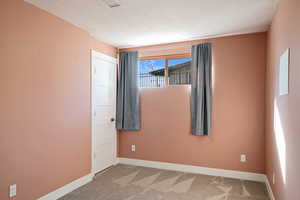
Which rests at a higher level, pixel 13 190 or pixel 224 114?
pixel 224 114

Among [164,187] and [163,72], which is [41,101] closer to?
[164,187]

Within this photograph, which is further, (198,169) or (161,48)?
(161,48)

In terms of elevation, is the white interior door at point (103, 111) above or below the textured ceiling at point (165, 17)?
below

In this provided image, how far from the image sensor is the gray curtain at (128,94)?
4098 millimetres

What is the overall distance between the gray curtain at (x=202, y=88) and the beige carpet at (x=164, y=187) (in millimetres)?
867

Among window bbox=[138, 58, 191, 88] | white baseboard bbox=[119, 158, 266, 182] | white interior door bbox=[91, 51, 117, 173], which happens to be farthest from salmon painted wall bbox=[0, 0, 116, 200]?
window bbox=[138, 58, 191, 88]

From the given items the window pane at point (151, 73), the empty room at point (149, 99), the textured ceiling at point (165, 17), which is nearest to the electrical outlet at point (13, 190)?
the empty room at point (149, 99)

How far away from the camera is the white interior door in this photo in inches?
141

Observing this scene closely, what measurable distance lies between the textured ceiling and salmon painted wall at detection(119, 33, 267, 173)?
366mm

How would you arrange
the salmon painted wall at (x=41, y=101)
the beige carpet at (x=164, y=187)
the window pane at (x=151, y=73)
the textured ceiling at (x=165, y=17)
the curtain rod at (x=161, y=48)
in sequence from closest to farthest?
the salmon painted wall at (x=41, y=101) < the textured ceiling at (x=165, y=17) < the beige carpet at (x=164, y=187) < the curtain rod at (x=161, y=48) < the window pane at (x=151, y=73)

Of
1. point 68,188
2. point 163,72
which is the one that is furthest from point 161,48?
point 68,188

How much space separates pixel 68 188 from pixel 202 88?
2757mm

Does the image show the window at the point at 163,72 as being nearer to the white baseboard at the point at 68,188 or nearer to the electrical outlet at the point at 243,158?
the electrical outlet at the point at 243,158

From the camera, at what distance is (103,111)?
386 centimetres
